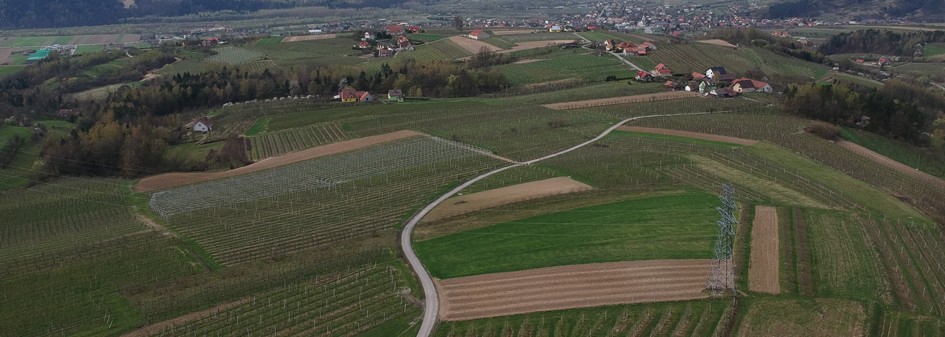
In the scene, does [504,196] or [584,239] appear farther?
[504,196]

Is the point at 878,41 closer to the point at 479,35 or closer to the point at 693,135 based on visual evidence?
the point at 479,35

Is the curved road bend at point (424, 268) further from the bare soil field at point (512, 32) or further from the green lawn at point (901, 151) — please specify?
the bare soil field at point (512, 32)

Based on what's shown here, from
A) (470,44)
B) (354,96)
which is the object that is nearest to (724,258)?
(354,96)

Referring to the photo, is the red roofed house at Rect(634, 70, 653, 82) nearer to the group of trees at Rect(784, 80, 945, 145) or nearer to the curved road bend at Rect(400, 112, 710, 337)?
the group of trees at Rect(784, 80, 945, 145)

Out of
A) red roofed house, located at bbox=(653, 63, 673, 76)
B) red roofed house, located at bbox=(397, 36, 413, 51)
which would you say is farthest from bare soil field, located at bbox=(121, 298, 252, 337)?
red roofed house, located at bbox=(397, 36, 413, 51)

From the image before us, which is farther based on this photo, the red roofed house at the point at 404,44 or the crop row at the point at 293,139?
the red roofed house at the point at 404,44

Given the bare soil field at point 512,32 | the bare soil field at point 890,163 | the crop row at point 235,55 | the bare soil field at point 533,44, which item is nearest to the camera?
the bare soil field at point 890,163

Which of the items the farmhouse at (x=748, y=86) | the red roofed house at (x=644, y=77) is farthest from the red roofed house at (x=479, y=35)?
the farmhouse at (x=748, y=86)
